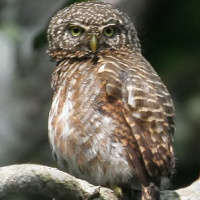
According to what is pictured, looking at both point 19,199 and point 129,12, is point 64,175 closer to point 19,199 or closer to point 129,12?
point 19,199

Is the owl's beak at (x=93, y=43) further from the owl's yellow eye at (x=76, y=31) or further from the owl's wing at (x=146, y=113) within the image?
the owl's wing at (x=146, y=113)

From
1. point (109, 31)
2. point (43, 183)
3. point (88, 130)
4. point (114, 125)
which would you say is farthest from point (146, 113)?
point (109, 31)

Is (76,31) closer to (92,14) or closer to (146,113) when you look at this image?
(92,14)

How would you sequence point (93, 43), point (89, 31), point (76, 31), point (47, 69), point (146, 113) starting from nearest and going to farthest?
point (146, 113) < point (93, 43) < point (89, 31) < point (76, 31) < point (47, 69)

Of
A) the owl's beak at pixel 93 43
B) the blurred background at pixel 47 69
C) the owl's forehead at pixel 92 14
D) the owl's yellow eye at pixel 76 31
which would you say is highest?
the owl's forehead at pixel 92 14

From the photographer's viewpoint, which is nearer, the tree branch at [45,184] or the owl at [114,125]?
the tree branch at [45,184]

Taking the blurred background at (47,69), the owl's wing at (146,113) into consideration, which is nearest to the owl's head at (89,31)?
the blurred background at (47,69)

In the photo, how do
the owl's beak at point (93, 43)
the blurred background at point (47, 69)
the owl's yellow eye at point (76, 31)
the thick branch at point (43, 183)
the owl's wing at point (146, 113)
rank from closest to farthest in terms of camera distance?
the thick branch at point (43, 183) → the owl's wing at point (146, 113) → the owl's beak at point (93, 43) → the owl's yellow eye at point (76, 31) → the blurred background at point (47, 69)

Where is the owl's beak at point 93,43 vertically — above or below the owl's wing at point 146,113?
above
